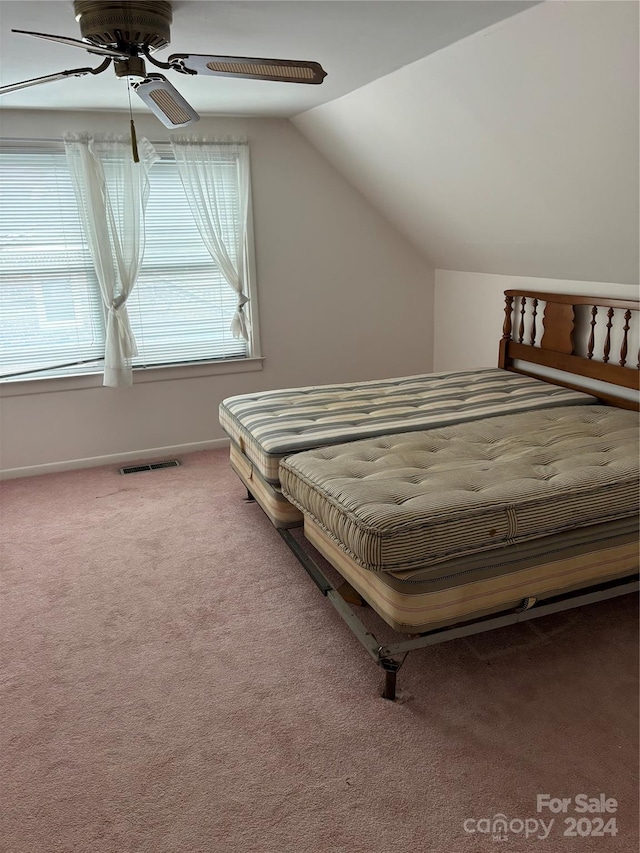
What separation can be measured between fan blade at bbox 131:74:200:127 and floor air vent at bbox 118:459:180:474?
2237 millimetres

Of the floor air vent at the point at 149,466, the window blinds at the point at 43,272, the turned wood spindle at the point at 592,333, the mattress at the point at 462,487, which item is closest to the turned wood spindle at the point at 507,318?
the turned wood spindle at the point at 592,333

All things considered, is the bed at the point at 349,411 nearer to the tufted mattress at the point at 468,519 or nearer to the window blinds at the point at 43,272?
the tufted mattress at the point at 468,519

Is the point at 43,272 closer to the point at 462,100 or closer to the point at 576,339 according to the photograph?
the point at 462,100

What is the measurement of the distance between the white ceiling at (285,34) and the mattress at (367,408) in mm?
1500

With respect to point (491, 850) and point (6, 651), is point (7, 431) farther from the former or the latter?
point (491, 850)

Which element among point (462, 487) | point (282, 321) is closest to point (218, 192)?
point (282, 321)

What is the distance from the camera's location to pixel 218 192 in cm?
407

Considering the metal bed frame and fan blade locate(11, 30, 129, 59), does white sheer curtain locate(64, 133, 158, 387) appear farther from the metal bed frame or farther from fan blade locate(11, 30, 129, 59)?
the metal bed frame

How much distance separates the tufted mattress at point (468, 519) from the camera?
6.39ft

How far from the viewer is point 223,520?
11.1 feet

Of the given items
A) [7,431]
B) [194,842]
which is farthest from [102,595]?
[7,431]

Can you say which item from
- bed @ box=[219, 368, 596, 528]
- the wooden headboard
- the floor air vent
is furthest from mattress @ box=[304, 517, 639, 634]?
the floor air vent

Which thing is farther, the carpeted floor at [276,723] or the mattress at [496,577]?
the mattress at [496,577]

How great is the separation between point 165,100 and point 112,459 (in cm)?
257
